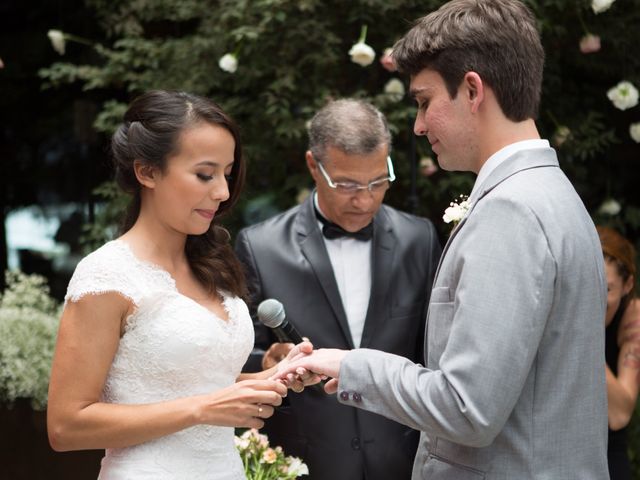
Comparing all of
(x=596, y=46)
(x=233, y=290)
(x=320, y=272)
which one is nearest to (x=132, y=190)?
(x=233, y=290)

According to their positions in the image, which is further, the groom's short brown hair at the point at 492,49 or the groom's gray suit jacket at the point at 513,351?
the groom's short brown hair at the point at 492,49

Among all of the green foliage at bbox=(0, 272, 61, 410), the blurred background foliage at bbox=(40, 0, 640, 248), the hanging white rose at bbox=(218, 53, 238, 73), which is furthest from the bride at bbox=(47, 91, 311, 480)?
the blurred background foliage at bbox=(40, 0, 640, 248)

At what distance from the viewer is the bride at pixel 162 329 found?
2441 mm

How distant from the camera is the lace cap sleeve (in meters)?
2.47

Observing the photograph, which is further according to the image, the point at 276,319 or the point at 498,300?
the point at 276,319

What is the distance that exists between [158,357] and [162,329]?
0.08 metres

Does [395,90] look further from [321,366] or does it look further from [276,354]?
[321,366]

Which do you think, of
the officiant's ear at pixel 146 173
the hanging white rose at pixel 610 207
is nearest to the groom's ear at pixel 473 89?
the officiant's ear at pixel 146 173

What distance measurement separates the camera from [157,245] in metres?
2.74

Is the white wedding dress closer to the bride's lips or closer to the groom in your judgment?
the bride's lips

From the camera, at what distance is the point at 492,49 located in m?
2.07

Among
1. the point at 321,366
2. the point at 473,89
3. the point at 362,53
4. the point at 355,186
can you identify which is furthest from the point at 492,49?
the point at 362,53

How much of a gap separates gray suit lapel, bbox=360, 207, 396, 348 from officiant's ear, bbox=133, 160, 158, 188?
1194 millimetres

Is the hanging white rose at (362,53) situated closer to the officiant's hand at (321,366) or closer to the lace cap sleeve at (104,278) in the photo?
the lace cap sleeve at (104,278)
